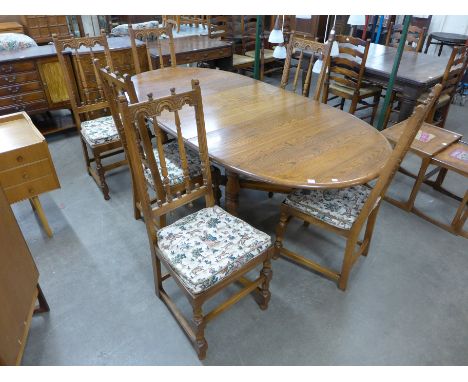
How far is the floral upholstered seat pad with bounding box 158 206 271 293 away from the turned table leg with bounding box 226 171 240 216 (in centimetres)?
28

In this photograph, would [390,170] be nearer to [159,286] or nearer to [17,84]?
[159,286]

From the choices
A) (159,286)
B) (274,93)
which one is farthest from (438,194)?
(159,286)

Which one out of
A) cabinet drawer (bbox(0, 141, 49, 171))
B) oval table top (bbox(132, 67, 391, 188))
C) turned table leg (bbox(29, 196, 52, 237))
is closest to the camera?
oval table top (bbox(132, 67, 391, 188))

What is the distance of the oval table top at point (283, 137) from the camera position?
1.47 m

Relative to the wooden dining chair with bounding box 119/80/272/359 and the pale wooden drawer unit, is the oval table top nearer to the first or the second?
the wooden dining chair with bounding box 119/80/272/359

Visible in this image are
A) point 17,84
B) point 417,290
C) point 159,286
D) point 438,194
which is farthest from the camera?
point 17,84

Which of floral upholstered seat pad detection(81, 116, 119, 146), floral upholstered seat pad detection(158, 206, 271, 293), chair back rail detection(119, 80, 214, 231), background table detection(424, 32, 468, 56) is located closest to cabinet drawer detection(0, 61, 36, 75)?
floral upholstered seat pad detection(81, 116, 119, 146)

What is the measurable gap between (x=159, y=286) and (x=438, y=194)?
2.27 m

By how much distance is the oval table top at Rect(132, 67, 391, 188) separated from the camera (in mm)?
1472

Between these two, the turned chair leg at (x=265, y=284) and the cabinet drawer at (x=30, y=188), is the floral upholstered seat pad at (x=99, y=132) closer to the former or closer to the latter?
the cabinet drawer at (x=30, y=188)

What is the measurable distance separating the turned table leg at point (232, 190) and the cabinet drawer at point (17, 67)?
7.98 feet

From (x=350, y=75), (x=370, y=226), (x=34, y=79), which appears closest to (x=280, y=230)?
(x=370, y=226)

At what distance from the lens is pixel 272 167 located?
59.2 inches

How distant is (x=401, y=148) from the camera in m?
1.38
